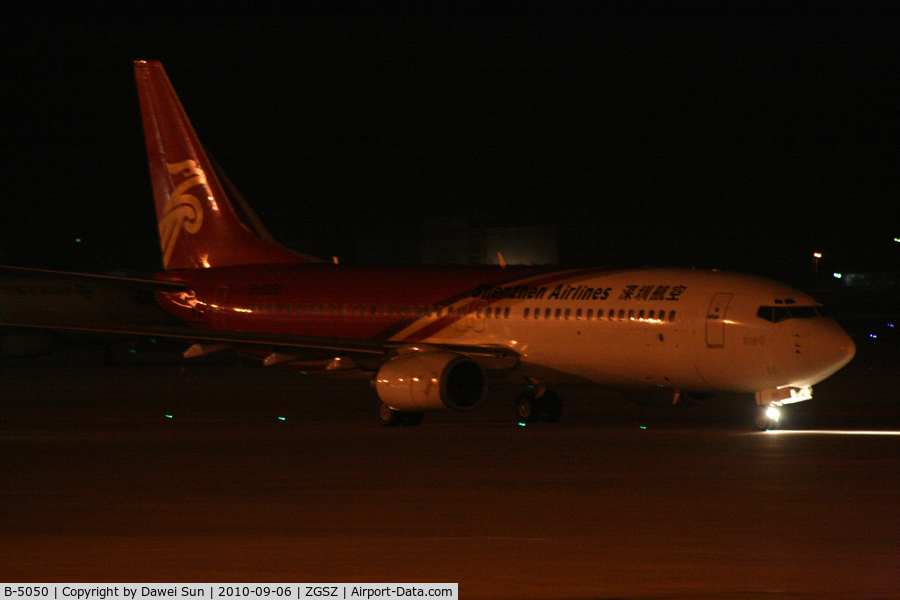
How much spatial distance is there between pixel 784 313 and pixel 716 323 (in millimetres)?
1289

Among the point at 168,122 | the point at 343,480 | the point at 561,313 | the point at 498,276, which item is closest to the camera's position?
the point at 343,480

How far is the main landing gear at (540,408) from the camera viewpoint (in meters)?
27.9

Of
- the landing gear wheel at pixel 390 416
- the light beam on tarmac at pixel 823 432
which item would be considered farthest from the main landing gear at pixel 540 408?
the light beam on tarmac at pixel 823 432

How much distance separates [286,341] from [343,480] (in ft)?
34.1

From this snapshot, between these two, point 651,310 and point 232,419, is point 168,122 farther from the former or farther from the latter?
point 651,310

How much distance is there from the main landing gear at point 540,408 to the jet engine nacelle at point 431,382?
2048 millimetres

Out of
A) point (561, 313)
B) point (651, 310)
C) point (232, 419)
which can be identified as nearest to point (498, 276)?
point (561, 313)

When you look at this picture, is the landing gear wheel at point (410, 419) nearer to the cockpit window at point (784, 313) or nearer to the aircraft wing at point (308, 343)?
the aircraft wing at point (308, 343)

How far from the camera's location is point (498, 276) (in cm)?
2916

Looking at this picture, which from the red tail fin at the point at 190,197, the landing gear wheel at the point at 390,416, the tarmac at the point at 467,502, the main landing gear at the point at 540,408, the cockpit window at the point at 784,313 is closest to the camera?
the tarmac at the point at 467,502

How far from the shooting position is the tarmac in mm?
11039

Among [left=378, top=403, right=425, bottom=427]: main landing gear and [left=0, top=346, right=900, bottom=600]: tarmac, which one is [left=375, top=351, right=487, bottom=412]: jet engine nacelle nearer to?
[left=0, top=346, right=900, bottom=600]: tarmac

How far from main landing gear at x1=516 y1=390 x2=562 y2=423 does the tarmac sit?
0.51 m

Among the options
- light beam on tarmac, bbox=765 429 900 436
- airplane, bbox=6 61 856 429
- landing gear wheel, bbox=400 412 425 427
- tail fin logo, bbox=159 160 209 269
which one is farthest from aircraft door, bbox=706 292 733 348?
tail fin logo, bbox=159 160 209 269
